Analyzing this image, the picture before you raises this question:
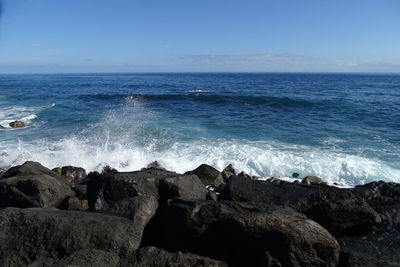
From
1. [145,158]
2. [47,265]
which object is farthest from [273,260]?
[145,158]

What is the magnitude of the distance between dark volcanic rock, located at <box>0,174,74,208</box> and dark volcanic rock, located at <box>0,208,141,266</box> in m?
1.85

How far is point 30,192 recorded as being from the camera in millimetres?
6012

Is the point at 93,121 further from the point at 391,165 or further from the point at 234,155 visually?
the point at 391,165

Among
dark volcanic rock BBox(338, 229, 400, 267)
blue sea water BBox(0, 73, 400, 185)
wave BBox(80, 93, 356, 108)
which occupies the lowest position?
blue sea water BBox(0, 73, 400, 185)

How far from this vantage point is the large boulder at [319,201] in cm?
493

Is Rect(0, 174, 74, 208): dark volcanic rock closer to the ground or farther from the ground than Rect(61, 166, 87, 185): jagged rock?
farther from the ground

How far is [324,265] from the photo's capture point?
3994mm

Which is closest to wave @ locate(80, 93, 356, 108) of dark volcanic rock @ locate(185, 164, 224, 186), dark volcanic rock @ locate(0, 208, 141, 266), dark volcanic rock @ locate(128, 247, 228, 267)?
dark volcanic rock @ locate(185, 164, 224, 186)

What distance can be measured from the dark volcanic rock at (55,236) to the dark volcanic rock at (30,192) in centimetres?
185

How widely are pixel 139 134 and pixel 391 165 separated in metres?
9.79

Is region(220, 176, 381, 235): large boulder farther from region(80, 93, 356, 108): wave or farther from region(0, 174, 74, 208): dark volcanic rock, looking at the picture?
region(80, 93, 356, 108): wave

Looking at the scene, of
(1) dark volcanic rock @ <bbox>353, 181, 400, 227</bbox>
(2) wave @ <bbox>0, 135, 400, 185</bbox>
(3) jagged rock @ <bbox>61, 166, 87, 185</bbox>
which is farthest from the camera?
(2) wave @ <bbox>0, 135, 400, 185</bbox>

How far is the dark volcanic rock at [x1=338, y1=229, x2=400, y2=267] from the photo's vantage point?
3977mm

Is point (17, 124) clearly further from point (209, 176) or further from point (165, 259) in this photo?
point (165, 259)
